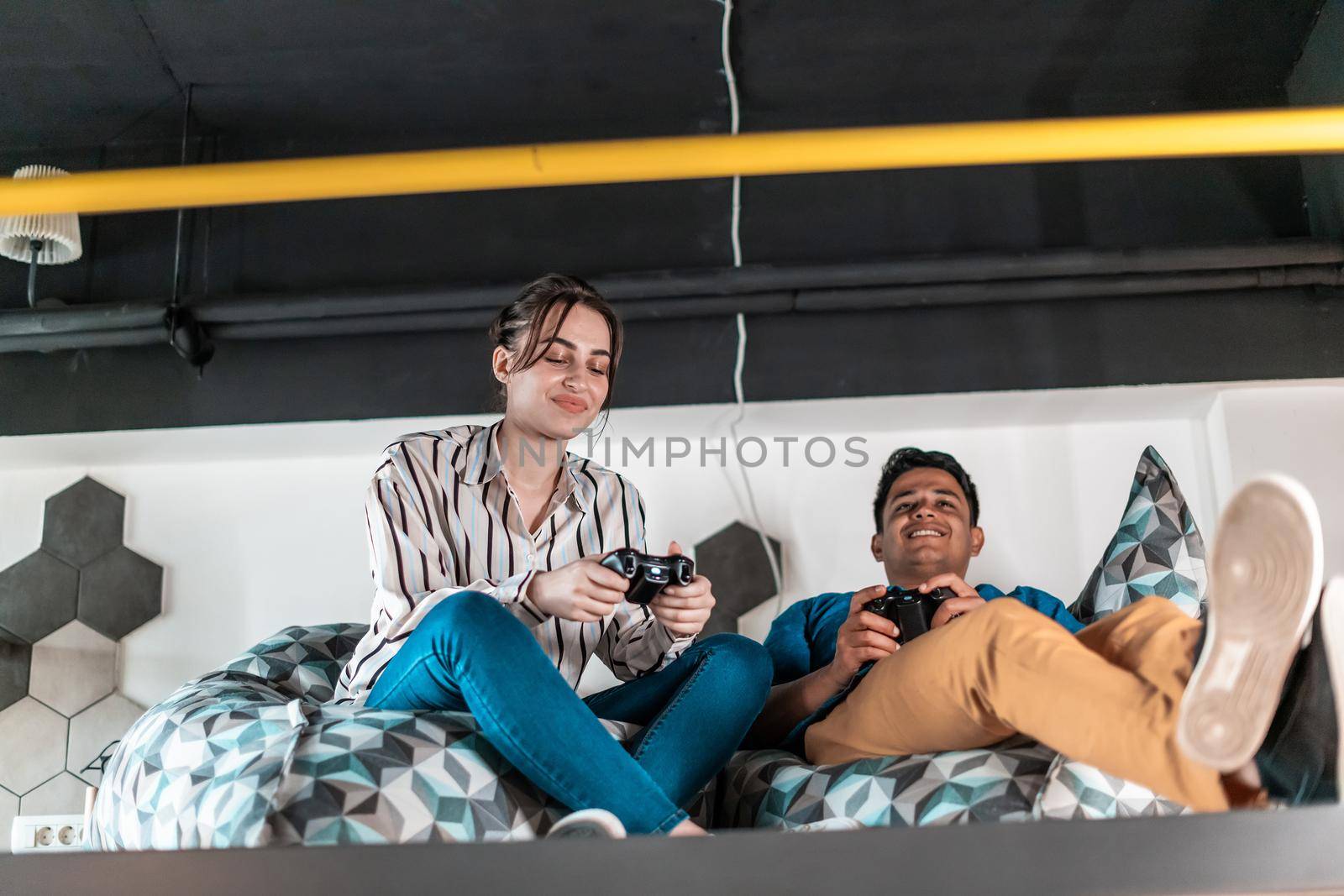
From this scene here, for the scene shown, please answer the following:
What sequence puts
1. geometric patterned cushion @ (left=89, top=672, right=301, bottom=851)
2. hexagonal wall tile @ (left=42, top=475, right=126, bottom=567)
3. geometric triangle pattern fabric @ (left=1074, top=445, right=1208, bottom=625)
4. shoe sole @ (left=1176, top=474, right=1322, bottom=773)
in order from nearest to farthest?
shoe sole @ (left=1176, top=474, right=1322, bottom=773) → geometric patterned cushion @ (left=89, top=672, right=301, bottom=851) → geometric triangle pattern fabric @ (left=1074, top=445, right=1208, bottom=625) → hexagonal wall tile @ (left=42, top=475, right=126, bottom=567)

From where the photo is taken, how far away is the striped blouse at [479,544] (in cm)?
145

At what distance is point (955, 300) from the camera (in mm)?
2361

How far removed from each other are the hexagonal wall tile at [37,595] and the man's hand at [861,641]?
70.4 inches

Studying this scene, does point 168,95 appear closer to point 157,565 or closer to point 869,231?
point 157,565

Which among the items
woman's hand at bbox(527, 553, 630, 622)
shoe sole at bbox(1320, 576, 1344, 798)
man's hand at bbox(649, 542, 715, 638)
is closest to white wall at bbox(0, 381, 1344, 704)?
man's hand at bbox(649, 542, 715, 638)

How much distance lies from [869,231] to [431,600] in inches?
57.1

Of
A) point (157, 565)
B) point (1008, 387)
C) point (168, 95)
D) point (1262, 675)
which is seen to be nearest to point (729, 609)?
point (1008, 387)

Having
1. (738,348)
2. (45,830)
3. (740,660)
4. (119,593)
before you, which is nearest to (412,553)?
(740,660)

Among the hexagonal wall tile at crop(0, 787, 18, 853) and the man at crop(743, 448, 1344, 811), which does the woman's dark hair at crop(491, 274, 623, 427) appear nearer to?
the man at crop(743, 448, 1344, 811)

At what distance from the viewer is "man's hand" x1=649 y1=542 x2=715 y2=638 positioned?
144 cm

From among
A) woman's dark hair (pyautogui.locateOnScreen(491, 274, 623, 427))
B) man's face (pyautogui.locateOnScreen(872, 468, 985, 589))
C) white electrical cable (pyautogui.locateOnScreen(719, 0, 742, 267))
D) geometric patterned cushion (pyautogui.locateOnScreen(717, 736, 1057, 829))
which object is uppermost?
white electrical cable (pyautogui.locateOnScreen(719, 0, 742, 267))

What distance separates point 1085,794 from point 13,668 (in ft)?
7.37

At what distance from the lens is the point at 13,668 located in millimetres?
2430

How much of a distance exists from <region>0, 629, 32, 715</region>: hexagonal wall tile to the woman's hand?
167cm
